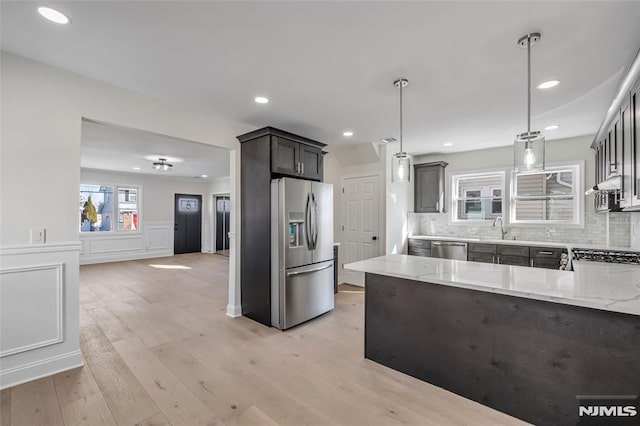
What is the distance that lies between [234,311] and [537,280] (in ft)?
10.6

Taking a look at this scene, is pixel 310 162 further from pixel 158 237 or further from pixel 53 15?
pixel 158 237

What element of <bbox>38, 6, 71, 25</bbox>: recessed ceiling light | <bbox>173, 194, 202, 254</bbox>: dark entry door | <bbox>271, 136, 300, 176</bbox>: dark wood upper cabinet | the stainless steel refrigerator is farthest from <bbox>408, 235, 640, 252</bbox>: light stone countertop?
<bbox>173, 194, 202, 254</bbox>: dark entry door

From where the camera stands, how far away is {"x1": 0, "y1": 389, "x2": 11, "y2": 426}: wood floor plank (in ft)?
5.90

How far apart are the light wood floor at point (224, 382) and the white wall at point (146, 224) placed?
4.74 m

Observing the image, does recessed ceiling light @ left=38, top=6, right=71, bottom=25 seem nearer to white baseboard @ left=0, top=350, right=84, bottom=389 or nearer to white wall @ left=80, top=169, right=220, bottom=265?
white baseboard @ left=0, top=350, right=84, bottom=389

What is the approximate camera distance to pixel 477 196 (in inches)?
212

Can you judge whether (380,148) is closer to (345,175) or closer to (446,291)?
(345,175)

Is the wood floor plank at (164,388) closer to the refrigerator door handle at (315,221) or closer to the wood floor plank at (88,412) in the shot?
the wood floor plank at (88,412)

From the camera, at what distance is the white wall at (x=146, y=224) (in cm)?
750

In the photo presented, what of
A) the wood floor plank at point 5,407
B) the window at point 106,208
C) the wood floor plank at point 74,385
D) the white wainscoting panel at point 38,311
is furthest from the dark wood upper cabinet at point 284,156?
the window at point 106,208

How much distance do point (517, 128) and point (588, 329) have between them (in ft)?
10.4

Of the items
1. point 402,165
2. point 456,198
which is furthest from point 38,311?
point 456,198

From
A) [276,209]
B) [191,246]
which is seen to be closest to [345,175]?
[276,209]

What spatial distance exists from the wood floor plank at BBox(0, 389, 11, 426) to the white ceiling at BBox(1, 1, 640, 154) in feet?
8.36
